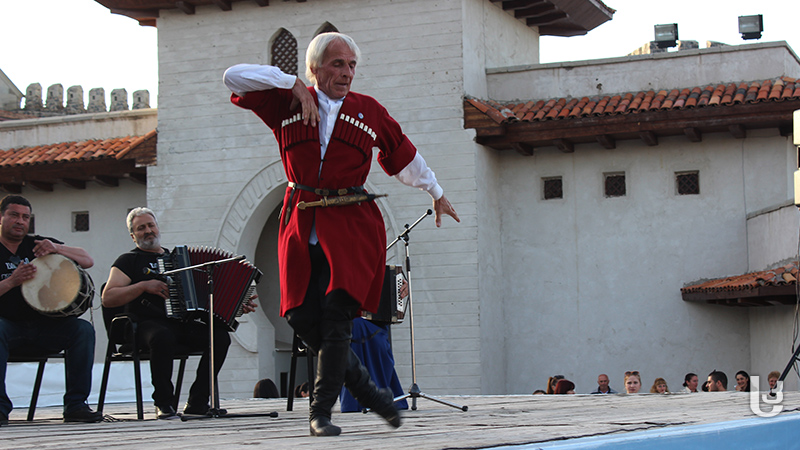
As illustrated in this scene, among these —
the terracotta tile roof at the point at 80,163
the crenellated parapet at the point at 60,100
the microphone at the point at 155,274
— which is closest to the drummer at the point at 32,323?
the microphone at the point at 155,274

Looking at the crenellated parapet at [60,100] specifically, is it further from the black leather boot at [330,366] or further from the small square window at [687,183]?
the black leather boot at [330,366]

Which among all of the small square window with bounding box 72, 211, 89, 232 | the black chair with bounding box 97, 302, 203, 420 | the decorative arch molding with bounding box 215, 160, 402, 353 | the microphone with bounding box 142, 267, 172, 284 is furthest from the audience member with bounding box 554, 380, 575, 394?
the small square window with bounding box 72, 211, 89, 232

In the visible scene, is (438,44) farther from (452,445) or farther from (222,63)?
(452,445)

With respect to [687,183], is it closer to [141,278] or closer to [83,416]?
[141,278]

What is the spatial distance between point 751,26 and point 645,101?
4.52m

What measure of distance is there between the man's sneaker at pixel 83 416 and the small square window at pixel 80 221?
51.1 ft

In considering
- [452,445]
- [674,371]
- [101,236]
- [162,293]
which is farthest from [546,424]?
[101,236]

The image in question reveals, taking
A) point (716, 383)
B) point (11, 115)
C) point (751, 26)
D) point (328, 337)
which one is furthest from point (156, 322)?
point (11, 115)

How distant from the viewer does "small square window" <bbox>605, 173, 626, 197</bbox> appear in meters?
18.8

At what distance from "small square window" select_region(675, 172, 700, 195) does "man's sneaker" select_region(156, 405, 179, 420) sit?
511 inches

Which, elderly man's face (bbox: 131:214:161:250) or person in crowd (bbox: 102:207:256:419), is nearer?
person in crowd (bbox: 102:207:256:419)

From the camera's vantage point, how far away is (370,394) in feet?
16.4

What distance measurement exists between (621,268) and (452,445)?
15.2 m

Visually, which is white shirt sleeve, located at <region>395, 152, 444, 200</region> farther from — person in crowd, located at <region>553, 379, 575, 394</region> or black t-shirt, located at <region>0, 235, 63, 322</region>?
person in crowd, located at <region>553, 379, 575, 394</region>
